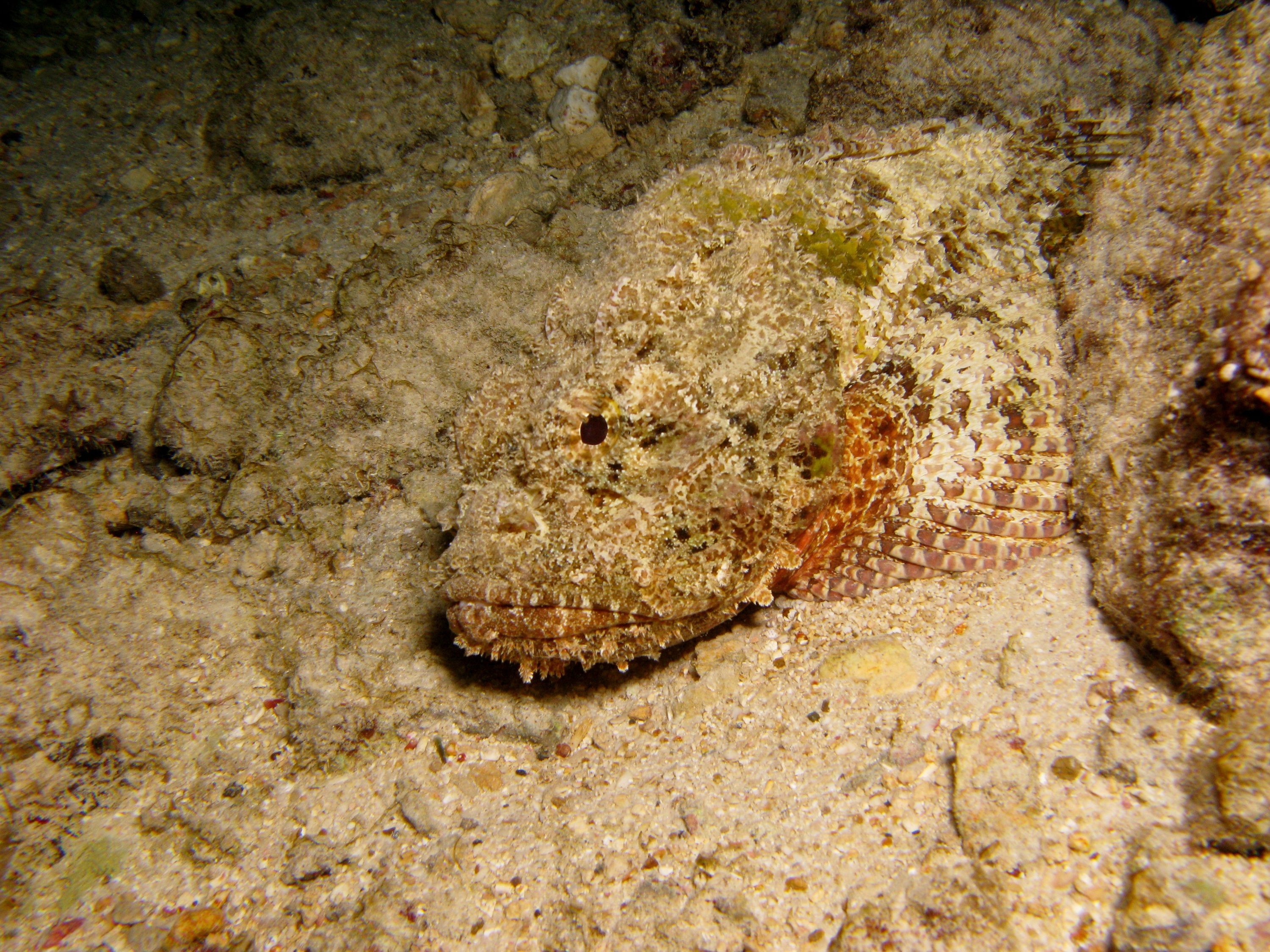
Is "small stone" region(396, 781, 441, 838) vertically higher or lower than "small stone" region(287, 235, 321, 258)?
lower

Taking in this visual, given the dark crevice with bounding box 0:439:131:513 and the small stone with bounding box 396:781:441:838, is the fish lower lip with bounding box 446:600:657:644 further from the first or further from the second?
the dark crevice with bounding box 0:439:131:513

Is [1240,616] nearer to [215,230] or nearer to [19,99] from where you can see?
[215,230]

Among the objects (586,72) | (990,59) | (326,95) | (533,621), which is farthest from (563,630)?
(326,95)

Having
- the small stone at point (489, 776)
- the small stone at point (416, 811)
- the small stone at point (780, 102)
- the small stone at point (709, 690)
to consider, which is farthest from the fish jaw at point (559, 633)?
the small stone at point (780, 102)

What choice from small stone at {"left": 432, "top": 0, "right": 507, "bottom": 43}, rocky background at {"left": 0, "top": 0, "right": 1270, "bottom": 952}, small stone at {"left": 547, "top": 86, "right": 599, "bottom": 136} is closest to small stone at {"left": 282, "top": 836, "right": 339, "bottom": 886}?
rocky background at {"left": 0, "top": 0, "right": 1270, "bottom": 952}

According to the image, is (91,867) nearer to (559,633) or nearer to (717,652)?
(559,633)

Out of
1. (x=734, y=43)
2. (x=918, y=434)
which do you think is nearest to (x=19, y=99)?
(x=734, y=43)
